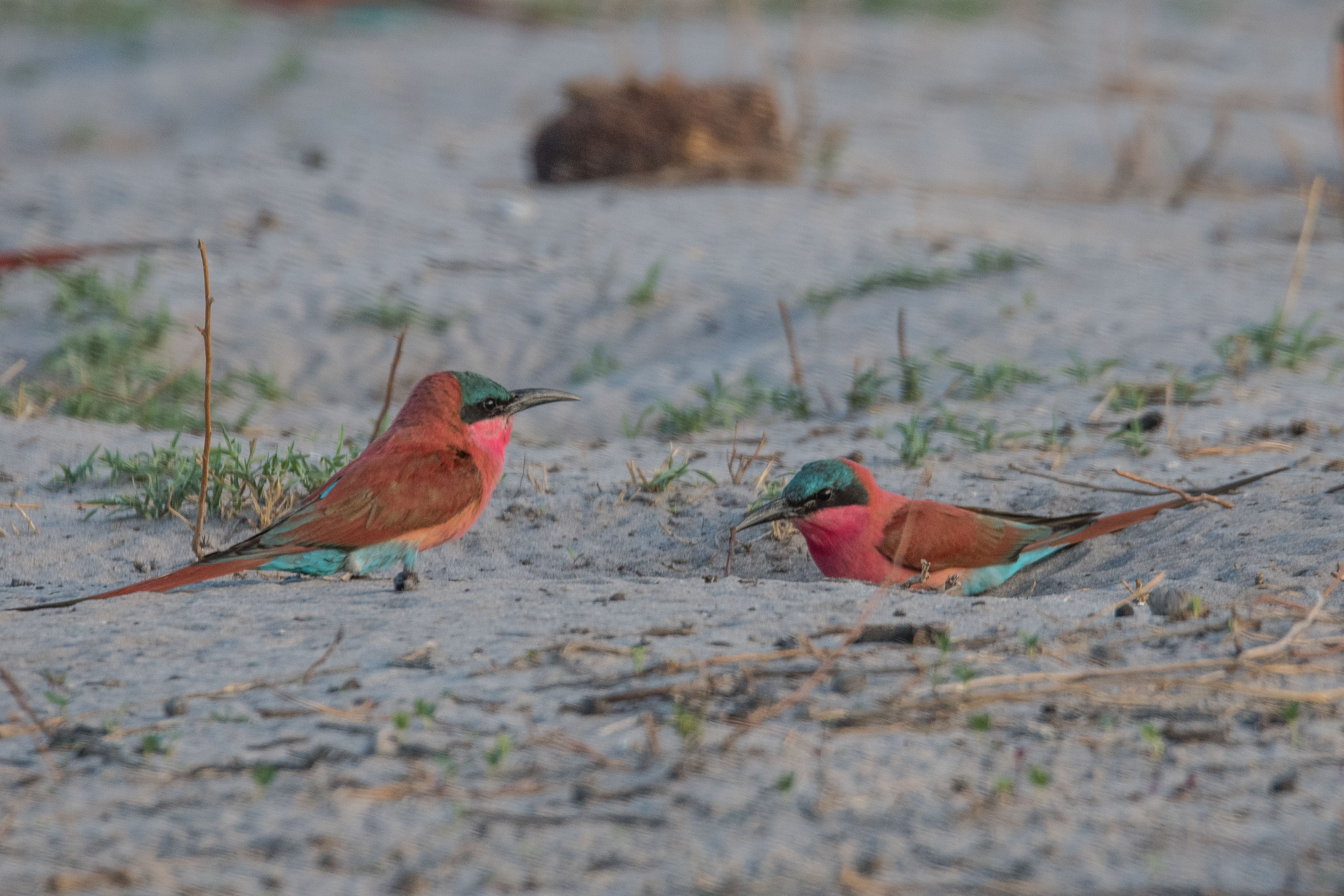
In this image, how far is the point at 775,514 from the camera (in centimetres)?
292

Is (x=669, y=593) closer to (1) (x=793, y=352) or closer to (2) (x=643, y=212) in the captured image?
(1) (x=793, y=352)

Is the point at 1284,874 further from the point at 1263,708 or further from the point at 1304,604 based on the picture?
the point at 1304,604

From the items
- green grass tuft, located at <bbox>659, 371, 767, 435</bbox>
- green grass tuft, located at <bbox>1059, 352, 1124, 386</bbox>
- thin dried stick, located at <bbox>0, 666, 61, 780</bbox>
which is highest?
green grass tuft, located at <bbox>1059, 352, 1124, 386</bbox>

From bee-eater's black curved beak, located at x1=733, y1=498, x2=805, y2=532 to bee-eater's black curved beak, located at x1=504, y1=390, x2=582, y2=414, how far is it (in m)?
0.55

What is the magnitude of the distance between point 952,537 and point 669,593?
75 centimetres

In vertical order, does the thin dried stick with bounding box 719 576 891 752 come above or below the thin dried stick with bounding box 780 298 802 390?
below

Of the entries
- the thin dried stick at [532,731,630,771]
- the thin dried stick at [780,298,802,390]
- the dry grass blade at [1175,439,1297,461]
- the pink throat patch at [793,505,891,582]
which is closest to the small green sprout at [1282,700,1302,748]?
the thin dried stick at [532,731,630,771]

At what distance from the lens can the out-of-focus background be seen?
14.6 ft

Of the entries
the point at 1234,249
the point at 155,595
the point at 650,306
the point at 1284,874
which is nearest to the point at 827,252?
the point at 650,306

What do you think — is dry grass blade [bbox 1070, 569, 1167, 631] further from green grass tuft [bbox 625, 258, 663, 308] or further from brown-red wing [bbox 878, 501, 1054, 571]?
green grass tuft [bbox 625, 258, 663, 308]

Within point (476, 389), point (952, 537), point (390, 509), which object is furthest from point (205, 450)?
point (952, 537)

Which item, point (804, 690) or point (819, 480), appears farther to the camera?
point (819, 480)

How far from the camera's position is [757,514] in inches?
117

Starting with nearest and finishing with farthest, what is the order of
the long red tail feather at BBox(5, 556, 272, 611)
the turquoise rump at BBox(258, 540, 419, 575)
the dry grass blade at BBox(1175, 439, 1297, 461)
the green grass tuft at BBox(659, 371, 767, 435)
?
the long red tail feather at BBox(5, 556, 272, 611)
the turquoise rump at BBox(258, 540, 419, 575)
the dry grass blade at BBox(1175, 439, 1297, 461)
the green grass tuft at BBox(659, 371, 767, 435)
